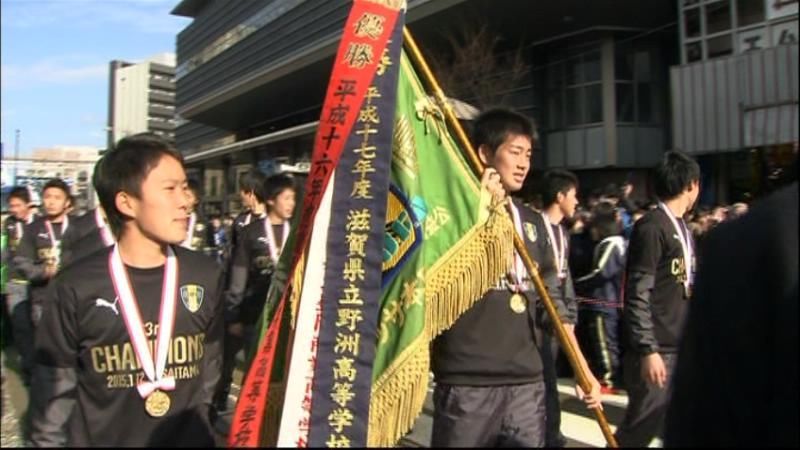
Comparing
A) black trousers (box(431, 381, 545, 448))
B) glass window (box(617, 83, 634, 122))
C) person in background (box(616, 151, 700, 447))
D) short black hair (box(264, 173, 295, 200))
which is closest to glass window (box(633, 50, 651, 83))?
glass window (box(617, 83, 634, 122))

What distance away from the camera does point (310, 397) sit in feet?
7.35

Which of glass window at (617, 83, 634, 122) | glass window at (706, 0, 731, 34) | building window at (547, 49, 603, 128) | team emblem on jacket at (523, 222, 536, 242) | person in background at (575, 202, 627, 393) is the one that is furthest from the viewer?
building window at (547, 49, 603, 128)

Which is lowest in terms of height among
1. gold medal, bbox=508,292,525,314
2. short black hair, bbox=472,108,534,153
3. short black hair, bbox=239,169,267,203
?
gold medal, bbox=508,292,525,314

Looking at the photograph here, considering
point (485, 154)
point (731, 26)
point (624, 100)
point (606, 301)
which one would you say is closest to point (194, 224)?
point (606, 301)

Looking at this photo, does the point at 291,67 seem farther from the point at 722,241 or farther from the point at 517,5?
the point at 722,241

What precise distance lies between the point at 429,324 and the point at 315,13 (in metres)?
31.2

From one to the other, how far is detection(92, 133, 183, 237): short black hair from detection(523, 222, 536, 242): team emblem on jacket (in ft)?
5.22

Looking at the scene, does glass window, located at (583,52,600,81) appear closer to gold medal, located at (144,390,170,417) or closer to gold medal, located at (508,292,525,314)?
gold medal, located at (508,292,525,314)

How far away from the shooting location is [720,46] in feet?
55.8

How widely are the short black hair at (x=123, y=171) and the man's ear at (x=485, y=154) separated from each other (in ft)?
4.47

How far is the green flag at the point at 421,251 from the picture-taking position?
8.76 feet

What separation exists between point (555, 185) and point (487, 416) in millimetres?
3172

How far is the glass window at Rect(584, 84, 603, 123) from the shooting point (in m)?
21.8

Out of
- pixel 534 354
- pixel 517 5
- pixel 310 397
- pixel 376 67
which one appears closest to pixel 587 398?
pixel 534 354
